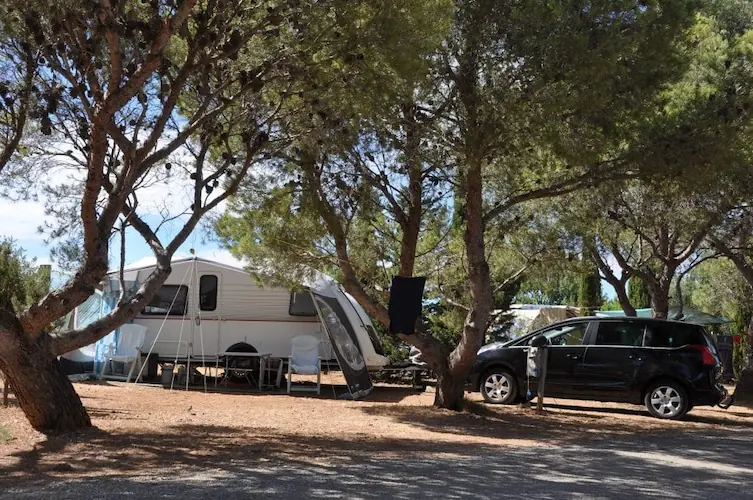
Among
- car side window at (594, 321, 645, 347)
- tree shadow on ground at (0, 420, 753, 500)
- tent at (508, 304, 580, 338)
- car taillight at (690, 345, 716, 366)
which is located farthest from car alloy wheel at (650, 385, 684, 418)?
tent at (508, 304, 580, 338)

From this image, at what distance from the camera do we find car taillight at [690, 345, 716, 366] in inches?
519

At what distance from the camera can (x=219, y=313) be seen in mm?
16688

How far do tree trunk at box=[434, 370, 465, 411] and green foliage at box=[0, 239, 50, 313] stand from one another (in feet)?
28.0

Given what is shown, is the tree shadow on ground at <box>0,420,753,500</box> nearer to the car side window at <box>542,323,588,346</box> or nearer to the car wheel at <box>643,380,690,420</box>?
the car wheel at <box>643,380,690,420</box>

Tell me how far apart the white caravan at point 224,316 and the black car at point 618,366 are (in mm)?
3257

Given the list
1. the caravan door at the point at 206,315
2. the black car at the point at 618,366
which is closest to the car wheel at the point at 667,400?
the black car at the point at 618,366

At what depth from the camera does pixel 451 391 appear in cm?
1288

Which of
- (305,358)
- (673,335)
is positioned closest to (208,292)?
(305,358)

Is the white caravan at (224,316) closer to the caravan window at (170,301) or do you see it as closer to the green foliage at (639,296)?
the caravan window at (170,301)

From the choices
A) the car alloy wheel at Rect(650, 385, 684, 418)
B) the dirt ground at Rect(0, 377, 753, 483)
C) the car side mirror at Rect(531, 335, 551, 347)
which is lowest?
the dirt ground at Rect(0, 377, 753, 483)

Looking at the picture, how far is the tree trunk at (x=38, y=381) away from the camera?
8.52 metres

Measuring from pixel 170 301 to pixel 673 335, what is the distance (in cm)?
952

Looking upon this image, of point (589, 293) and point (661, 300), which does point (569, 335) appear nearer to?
point (661, 300)

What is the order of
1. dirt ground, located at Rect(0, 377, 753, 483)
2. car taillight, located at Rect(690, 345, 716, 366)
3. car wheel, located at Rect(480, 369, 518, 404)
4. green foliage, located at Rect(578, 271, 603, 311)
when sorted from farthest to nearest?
green foliage, located at Rect(578, 271, 603, 311) → car wheel, located at Rect(480, 369, 518, 404) → car taillight, located at Rect(690, 345, 716, 366) → dirt ground, located at Rect(0, 377, 753, 483)
